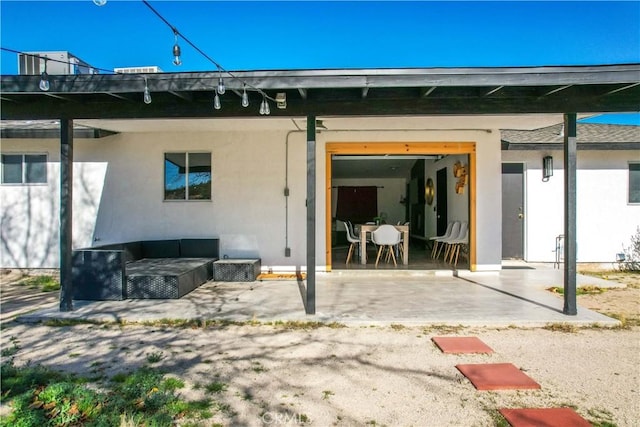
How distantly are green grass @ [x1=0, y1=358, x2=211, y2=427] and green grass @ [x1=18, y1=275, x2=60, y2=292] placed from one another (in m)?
4.03

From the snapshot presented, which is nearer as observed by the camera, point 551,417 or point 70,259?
point 551,417

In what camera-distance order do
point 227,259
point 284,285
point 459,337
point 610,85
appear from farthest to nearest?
point 227,259
point 284,285
point 610,85
point 459,337

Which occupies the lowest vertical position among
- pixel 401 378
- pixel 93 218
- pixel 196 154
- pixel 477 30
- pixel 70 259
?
pixel 401 378

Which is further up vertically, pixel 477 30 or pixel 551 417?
pixel 477 30

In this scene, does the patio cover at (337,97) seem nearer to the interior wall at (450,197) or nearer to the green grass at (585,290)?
the green grass at (585,290)

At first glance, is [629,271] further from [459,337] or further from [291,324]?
[291,324]

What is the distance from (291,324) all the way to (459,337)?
1.78 m

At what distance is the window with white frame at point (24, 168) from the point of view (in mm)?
7965

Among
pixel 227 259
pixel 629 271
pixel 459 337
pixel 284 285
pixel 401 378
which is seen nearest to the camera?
pixel 401 378

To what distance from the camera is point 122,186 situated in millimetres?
7836

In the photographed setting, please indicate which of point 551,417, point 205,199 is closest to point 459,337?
point 551,417

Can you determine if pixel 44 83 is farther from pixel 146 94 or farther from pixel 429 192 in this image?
pixel 429 192

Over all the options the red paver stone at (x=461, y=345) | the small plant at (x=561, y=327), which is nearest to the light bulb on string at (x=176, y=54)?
the red paver stone at (x=461, y=345)

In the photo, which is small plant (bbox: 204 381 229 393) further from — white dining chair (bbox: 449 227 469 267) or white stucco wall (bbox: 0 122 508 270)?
white dining chair (bbox: 449 227 469 267)
